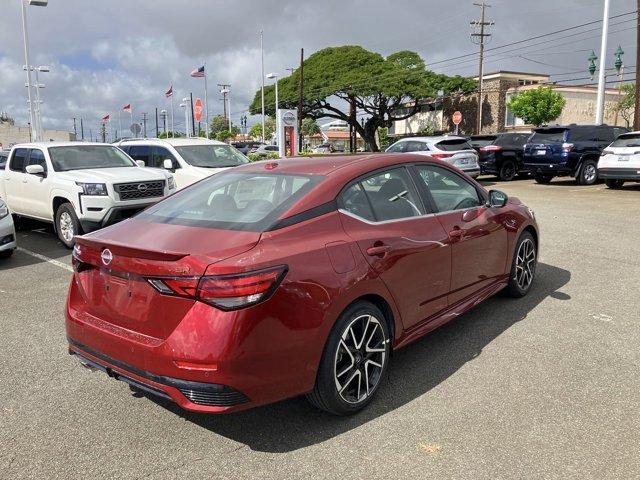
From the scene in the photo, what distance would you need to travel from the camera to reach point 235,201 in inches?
145

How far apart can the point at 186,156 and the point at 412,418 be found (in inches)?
380

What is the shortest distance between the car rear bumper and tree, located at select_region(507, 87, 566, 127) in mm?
32891

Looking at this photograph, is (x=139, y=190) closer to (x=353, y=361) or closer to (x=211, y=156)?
(x=211, y=156)

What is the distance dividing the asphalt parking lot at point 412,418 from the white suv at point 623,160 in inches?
425

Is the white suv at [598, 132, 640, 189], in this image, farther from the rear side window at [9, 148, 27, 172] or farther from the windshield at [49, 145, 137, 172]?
the rear side window at [9, 148, 27, 172]

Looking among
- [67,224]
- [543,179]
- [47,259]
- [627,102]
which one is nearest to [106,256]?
[47,259]

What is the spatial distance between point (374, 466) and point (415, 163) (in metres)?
2.28

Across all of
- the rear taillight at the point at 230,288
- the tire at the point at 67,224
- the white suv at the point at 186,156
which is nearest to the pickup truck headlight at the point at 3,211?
the tire at the point at 67,224

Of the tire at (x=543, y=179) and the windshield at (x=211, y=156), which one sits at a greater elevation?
the windshield at (x=211, y=156)

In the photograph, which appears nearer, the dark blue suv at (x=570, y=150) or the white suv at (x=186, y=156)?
the white suv at (x=186, y=156)

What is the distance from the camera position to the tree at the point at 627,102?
5025 centimetres

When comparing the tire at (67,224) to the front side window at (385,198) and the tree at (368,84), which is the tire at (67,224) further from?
the tree at (368,84)

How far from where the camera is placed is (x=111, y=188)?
333 inches

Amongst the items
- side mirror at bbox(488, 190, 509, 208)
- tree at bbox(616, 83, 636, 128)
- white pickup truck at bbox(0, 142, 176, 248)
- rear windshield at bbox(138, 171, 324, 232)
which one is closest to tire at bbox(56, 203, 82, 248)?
white pickup truck at bbox(0, 142, 176, 248)
